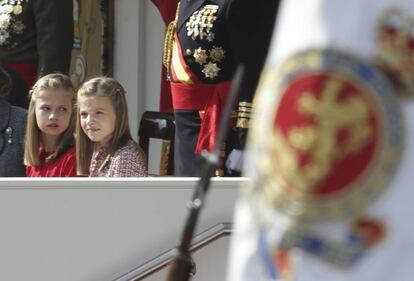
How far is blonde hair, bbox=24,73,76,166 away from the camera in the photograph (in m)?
4.07

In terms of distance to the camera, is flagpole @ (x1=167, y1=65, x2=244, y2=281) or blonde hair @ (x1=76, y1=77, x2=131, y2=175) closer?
flagpole @ (x1=167, y1=65, x2=244, y2=281)

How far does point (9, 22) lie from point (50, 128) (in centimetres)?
113

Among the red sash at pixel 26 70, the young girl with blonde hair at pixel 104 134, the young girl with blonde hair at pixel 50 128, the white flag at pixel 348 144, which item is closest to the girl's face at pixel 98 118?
the young girl with blonde hair at pixel 104 134

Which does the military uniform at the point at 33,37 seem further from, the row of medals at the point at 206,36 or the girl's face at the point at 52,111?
the row of medals at the point at 206,36

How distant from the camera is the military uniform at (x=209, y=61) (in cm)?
378

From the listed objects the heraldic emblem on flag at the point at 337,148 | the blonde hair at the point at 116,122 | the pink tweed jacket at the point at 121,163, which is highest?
the heraldic emblem on flag at the point at 337,148

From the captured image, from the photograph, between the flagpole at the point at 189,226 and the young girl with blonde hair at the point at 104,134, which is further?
the young girl with blonde hair at the point at 104,134

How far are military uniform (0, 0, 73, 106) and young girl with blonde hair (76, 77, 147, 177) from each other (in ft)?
3.64

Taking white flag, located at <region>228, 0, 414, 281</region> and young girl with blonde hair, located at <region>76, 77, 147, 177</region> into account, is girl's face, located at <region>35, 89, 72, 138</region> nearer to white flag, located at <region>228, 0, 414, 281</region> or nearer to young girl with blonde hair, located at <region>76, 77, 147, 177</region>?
young girl with blonde hair, located at <region>76, 77, 147, 177</region>

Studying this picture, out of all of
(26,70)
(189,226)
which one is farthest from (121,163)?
(189,226)

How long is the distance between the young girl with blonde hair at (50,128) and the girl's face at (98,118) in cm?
16

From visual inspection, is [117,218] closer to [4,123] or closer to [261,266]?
[4,123]

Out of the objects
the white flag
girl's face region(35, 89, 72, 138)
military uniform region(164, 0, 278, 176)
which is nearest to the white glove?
military uniform region(164, 0, 278, 176)

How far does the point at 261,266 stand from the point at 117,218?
1803 mm
